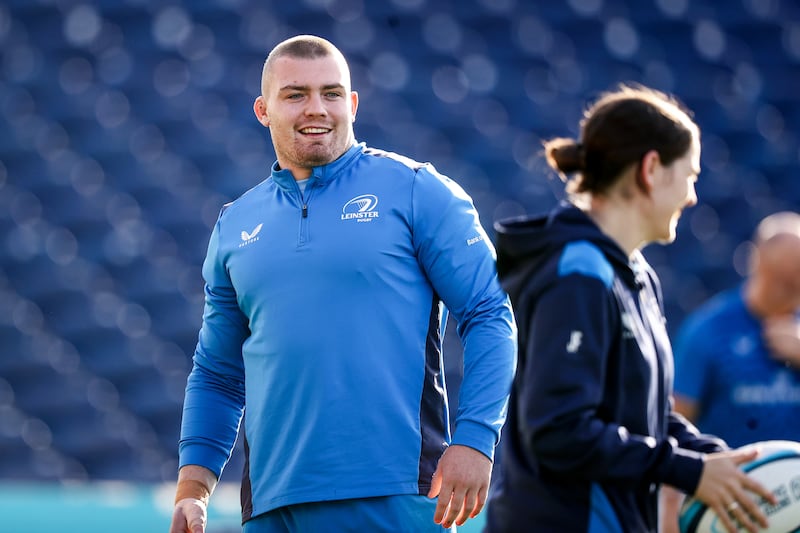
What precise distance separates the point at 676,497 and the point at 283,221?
1370mm

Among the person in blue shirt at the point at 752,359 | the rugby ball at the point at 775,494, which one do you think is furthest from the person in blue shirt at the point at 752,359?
the rugby ball at the point at 775,494

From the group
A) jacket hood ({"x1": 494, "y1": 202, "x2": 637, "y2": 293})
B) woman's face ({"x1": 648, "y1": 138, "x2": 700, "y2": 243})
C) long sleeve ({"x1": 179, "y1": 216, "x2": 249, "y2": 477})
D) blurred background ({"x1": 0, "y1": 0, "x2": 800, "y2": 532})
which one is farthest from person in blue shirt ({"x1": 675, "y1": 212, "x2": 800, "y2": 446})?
blurred background ({"x1": 0, "y1": 0, "x2": 800, "y2": 532})

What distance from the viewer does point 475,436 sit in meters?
2.27

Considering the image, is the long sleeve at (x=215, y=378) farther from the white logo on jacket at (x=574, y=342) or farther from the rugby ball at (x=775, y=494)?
the rugby ball at (x=775, y=494)

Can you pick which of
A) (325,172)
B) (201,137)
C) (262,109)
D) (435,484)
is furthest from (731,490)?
(201,137)

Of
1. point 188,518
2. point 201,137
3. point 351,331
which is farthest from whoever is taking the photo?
point 201,137

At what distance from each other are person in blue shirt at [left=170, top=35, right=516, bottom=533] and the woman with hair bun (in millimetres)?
94

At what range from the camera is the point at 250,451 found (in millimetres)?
2465

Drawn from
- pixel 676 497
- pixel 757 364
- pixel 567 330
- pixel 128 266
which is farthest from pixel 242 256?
pixel 128 266

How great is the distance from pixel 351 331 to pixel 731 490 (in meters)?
0.79

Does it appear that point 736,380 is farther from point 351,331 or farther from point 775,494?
point 351,331

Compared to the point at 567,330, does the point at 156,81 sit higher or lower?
higher

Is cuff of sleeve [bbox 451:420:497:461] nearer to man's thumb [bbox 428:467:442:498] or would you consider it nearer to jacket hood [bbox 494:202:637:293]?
man's thumb [bbox 428:467:442:498]

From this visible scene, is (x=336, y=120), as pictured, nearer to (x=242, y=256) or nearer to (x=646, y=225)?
(x=242, y=256)
